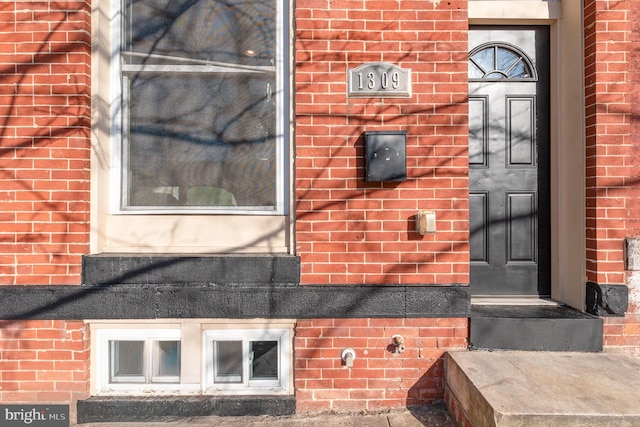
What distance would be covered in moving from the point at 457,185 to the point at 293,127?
4.55 feet

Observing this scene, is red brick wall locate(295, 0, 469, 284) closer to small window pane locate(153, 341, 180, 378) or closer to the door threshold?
the door threshold

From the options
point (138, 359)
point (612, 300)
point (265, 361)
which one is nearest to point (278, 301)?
point (265, 361)

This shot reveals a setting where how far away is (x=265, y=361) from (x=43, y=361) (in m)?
1.70

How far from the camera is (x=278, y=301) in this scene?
2.87 meters

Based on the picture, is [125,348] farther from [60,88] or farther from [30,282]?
[60,88]

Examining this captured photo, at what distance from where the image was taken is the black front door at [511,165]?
341 centimetres

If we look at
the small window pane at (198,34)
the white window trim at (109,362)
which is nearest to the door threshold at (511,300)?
the white window trim at (109,362)

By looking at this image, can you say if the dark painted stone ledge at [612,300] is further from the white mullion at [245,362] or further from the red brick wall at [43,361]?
the red brick wall at [43,361]

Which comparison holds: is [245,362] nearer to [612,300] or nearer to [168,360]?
[168,360]

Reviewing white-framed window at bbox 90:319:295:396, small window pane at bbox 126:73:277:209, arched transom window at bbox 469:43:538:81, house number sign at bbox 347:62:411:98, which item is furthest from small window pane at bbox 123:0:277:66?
white-framed window at bbox 90:319:295:396

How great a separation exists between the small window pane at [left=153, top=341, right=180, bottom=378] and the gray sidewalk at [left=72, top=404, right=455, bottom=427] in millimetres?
345

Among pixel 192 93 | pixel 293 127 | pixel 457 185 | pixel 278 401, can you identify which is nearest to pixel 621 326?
pixel 457 185

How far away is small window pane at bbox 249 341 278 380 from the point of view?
9.71 feet

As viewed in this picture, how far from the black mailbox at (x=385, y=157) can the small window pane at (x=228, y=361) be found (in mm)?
1724
